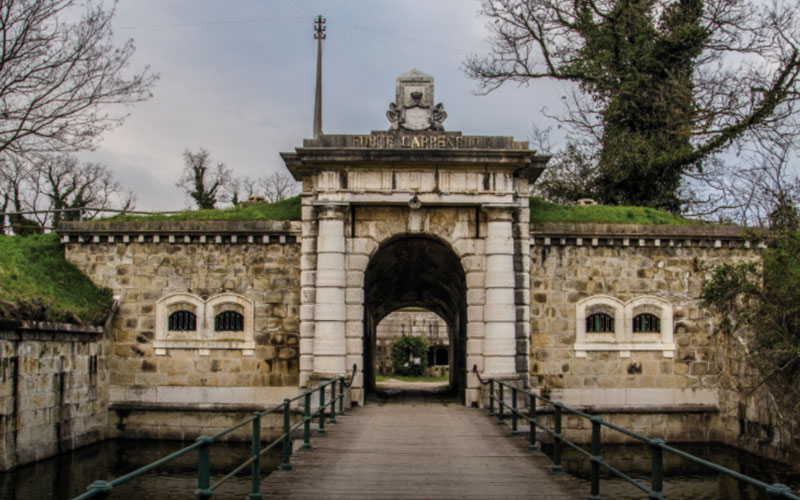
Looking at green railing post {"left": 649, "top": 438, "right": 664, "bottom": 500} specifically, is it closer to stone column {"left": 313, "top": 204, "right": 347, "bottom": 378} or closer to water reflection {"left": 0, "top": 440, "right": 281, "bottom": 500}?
water reflection {"left": 0, "top": 440, "right": 281, "bottom": 500}

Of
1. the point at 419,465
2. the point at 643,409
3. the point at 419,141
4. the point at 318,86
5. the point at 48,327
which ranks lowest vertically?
the point at 643,409

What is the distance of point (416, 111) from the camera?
18.0 meters

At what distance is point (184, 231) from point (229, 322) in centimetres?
255

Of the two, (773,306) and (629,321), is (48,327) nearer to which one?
(629,321)

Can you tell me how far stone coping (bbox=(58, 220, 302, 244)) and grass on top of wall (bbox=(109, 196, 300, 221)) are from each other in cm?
51

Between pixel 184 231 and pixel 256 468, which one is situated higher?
pixel 184 231

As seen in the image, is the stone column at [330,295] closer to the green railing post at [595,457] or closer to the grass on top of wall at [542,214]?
the grass on top of wall at [542,214]

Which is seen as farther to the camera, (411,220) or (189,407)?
(189,407)

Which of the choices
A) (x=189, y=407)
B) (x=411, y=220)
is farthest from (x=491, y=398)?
(x=189, y=407)

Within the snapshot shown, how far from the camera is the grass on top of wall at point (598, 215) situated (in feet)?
65.7

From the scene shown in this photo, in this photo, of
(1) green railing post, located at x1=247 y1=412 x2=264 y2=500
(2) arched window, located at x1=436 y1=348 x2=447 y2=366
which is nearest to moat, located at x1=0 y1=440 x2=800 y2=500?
(1) green railing post, located at x1=247 y1=412 x2=264 y2=500

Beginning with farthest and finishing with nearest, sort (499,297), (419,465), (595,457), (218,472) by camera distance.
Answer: (499,297) → (218,472) → (419,465) → (595,457)

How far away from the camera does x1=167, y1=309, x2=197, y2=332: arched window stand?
19453mm

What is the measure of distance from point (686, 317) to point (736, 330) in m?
1.43
